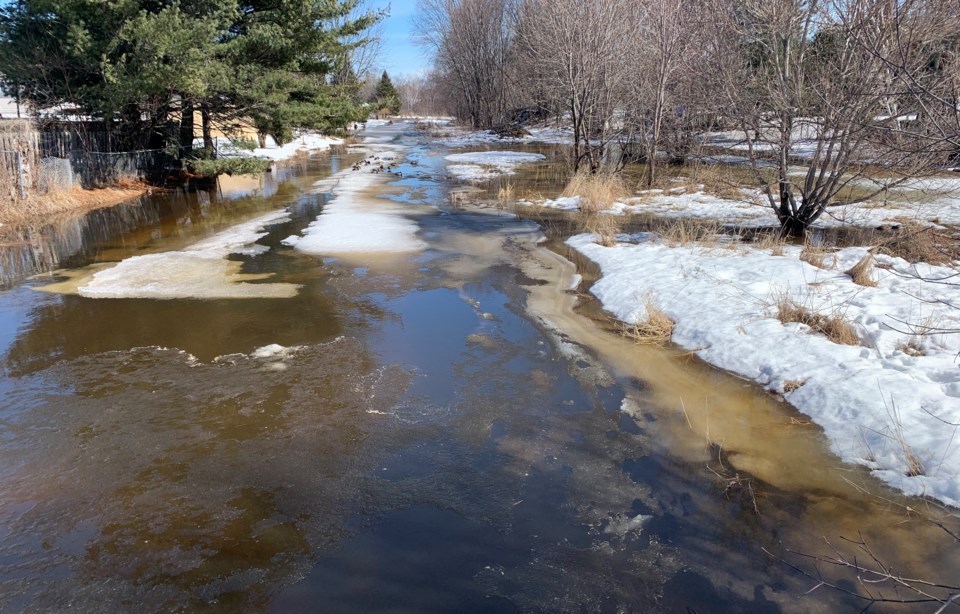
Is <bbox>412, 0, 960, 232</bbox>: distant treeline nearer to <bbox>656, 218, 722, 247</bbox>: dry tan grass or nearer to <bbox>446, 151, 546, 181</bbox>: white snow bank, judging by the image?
<bbox>656, 218, 722, 247</bbox>: dry tan grass

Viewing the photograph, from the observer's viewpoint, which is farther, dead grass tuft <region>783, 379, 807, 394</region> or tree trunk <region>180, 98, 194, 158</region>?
tree trunk <region>180, 98, 194, 158</region>

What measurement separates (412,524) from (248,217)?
12626 millimetres

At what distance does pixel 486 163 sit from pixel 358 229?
15981 millimetres

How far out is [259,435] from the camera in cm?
496

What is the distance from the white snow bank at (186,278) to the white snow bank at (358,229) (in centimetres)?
123

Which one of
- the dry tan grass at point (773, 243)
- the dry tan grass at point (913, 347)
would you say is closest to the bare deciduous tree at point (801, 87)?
the dry tan grass at point (773, 243)

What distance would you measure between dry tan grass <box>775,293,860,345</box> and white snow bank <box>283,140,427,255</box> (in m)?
6.50

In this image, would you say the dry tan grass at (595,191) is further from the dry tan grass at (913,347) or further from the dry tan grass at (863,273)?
the dry tan grass at (913,347)

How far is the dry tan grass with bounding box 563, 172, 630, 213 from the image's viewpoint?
15.4 metres

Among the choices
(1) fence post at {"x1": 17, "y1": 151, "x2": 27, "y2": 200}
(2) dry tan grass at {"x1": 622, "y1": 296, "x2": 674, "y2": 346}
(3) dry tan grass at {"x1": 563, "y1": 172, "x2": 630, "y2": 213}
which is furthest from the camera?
(3) dry tan grass at {"x1": 563, "y1": 172, "x2": 630, "y2": 213}

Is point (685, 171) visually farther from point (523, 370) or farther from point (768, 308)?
point (523, 370)

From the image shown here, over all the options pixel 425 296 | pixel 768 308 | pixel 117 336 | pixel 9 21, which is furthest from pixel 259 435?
pixel 9 21

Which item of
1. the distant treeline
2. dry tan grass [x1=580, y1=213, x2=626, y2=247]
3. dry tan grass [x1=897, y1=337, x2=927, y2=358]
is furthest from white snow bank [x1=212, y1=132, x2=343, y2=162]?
dry tan grass [x1=897, y1=337, x2=927, y2=358]

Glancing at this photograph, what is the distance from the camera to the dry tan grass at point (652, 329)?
6957 mm
